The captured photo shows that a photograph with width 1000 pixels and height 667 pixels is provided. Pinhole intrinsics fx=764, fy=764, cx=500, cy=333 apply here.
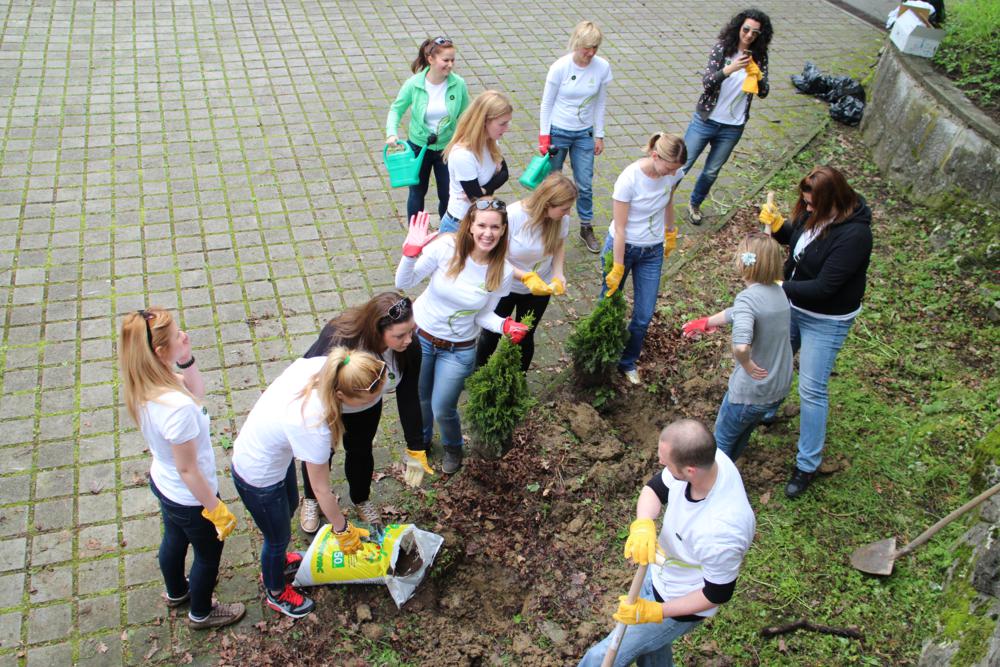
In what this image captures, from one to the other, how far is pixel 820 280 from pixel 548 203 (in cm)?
167

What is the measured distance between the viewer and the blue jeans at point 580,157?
263 inches

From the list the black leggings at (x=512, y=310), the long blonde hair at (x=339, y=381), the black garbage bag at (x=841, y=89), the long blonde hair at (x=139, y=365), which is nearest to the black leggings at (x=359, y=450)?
the long blonde hair at (x=339, y=381)

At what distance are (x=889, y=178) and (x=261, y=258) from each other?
6.49 m

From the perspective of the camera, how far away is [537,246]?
484cm

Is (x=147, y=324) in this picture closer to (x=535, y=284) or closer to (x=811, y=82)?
(x=535, y=284)

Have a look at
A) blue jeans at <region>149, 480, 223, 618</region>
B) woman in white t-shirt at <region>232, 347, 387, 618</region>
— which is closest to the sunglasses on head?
woman in white t-shirt at <region>232, 347, 387, 618</region>

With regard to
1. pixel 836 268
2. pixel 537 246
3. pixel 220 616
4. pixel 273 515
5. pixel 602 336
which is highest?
pixel 836 268

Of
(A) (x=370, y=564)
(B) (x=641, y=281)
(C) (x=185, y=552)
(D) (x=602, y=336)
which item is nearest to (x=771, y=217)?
(B) (x=641, y=281)

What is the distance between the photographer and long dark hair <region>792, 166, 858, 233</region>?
14.5 feet

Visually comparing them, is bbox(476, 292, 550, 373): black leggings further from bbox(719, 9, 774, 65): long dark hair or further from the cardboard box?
the cardboard box

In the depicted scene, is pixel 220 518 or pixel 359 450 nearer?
pixel 220 518

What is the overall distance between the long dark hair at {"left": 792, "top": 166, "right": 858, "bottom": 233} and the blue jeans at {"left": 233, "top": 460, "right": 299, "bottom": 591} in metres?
3.31

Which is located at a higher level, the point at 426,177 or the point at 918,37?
the point at 918,37

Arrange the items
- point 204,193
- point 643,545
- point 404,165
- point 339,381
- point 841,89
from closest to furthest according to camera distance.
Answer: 1. point 643,545
2. point 339,381
3. point 404,165
4. point 204,193
5. point 841,89
